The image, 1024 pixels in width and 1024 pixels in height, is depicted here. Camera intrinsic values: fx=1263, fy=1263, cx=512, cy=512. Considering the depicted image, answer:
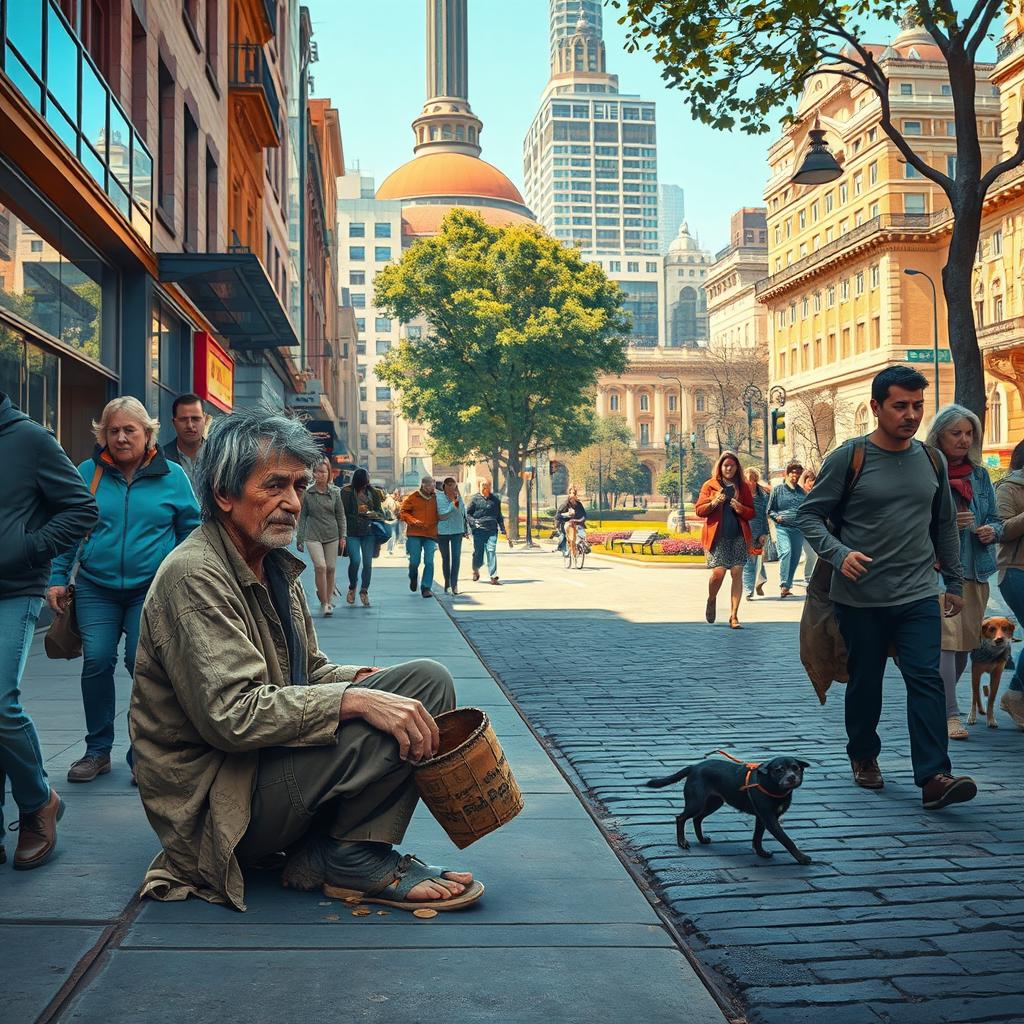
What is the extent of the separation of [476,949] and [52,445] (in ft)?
7.67

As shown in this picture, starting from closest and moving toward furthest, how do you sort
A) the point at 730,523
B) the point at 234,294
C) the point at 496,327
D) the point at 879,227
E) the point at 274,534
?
the point at 274,534
the point at 730,523
the point at 234,294
the point at 496,327
the point at 879,227

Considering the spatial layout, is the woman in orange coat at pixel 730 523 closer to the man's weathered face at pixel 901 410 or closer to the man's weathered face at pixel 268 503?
the man's weathered face at pixel 901 410

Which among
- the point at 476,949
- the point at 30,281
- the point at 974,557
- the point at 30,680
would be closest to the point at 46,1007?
the point at 476,949

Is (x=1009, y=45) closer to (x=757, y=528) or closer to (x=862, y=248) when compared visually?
(x=862, y=248)

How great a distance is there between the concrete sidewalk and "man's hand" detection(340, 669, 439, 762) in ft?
1.73

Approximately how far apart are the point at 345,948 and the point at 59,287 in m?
10.7

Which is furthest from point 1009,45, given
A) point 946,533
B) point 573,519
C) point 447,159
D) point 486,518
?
point 447,159

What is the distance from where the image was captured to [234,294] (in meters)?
19.4

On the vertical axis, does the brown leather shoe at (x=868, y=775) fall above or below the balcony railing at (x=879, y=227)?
below

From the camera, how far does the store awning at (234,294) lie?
52.9ft

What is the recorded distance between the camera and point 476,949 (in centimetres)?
342

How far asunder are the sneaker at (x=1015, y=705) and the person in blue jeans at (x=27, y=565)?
5161 millimetres

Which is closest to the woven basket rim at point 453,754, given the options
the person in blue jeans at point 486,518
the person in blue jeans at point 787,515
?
the person in blue jeans at point 787,515

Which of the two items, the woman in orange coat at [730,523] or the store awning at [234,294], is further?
the store awning at [234,294]
